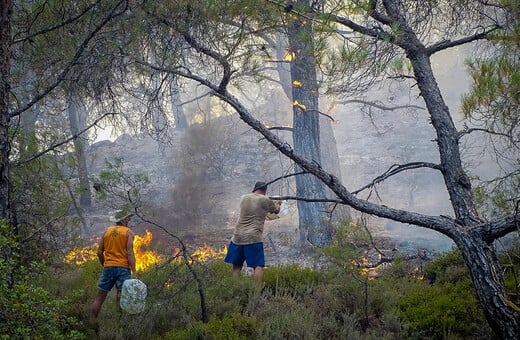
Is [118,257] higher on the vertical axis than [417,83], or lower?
lower

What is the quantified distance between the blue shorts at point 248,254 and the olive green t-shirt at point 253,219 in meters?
0.08

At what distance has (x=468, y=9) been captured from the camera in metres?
5.85

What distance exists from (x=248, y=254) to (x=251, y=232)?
34 centimetres

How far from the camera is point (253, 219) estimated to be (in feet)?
23.6

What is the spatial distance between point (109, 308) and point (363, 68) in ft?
13.7

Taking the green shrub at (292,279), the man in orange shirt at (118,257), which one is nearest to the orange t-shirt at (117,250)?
the man in orange shirt at (118,257)

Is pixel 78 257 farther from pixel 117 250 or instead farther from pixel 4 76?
pixel 4 76

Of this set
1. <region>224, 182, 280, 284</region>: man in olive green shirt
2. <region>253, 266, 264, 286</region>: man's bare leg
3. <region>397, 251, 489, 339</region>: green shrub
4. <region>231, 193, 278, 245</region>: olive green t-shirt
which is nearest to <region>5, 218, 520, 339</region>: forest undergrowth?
<region>397, 251, 489, 339</region>: green shrub

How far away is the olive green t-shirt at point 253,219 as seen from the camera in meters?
7.12

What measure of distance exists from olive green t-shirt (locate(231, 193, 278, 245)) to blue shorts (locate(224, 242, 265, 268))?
8 centimetres

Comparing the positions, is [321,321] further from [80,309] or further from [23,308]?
[23,308]

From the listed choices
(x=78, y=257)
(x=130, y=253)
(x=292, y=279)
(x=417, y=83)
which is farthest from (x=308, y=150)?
(x=130, y=253)

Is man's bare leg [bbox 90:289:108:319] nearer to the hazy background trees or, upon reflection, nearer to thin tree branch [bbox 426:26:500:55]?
the hazy background trees

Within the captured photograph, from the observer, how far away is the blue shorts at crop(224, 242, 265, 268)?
703cm
